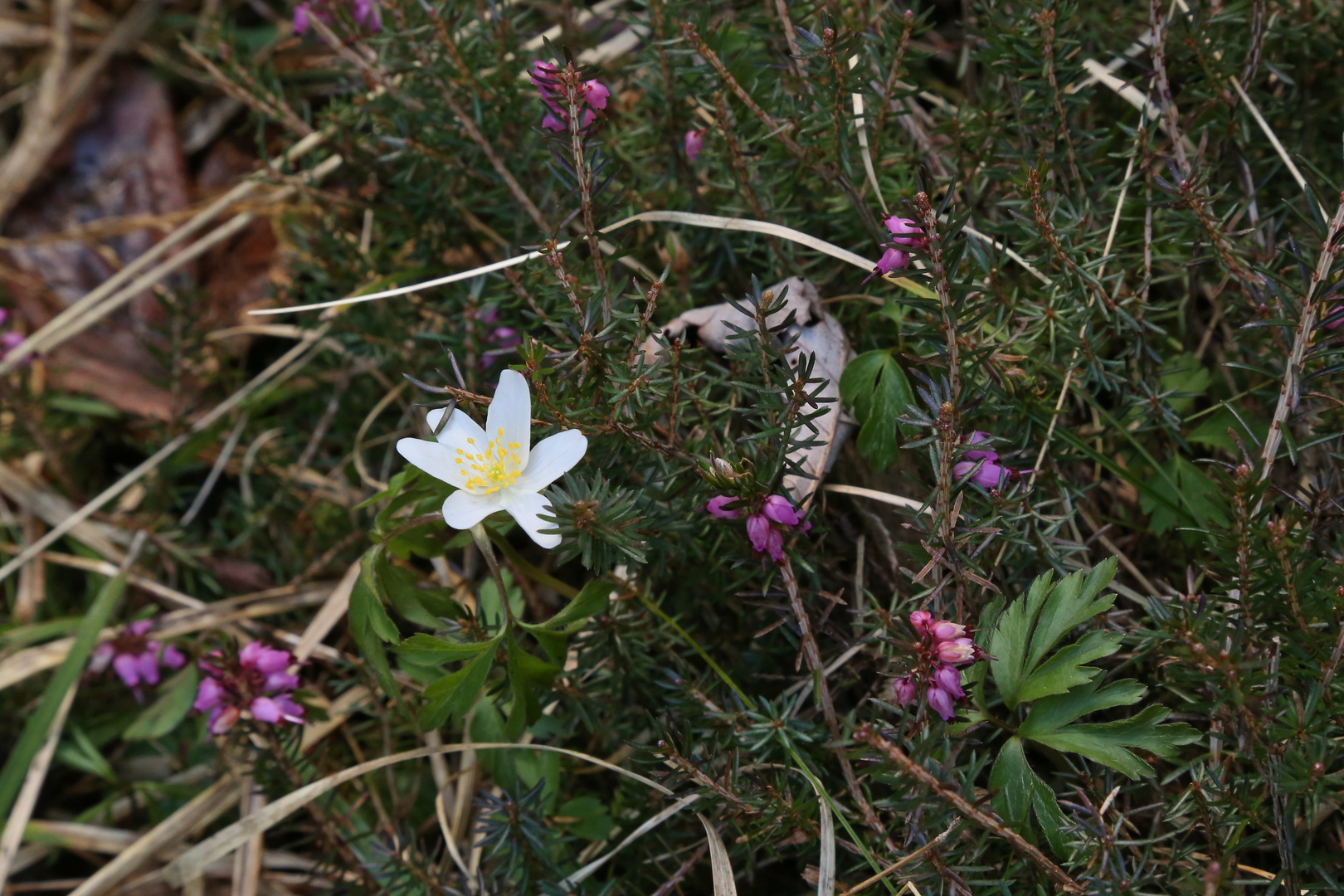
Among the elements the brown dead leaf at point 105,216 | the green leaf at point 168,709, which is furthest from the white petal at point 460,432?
the brown dead leaf at point 105,216

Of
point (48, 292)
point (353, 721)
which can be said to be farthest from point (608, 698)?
point (48, 292)

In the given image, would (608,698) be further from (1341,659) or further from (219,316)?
(219,316)

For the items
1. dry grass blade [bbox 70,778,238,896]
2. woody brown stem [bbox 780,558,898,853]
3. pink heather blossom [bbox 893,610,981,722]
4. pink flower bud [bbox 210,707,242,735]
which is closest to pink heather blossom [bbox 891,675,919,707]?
pink heather blossom [bbox 893,610,981,722]

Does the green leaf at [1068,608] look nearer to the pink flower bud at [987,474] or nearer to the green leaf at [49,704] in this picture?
the pink flower bud at [987,474]

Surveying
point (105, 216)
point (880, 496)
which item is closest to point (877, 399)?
point (880, 496)

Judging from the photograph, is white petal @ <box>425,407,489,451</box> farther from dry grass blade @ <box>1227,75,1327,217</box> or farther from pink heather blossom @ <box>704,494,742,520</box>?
dry grass blade @ <box>1227,75,1327,217</box>
